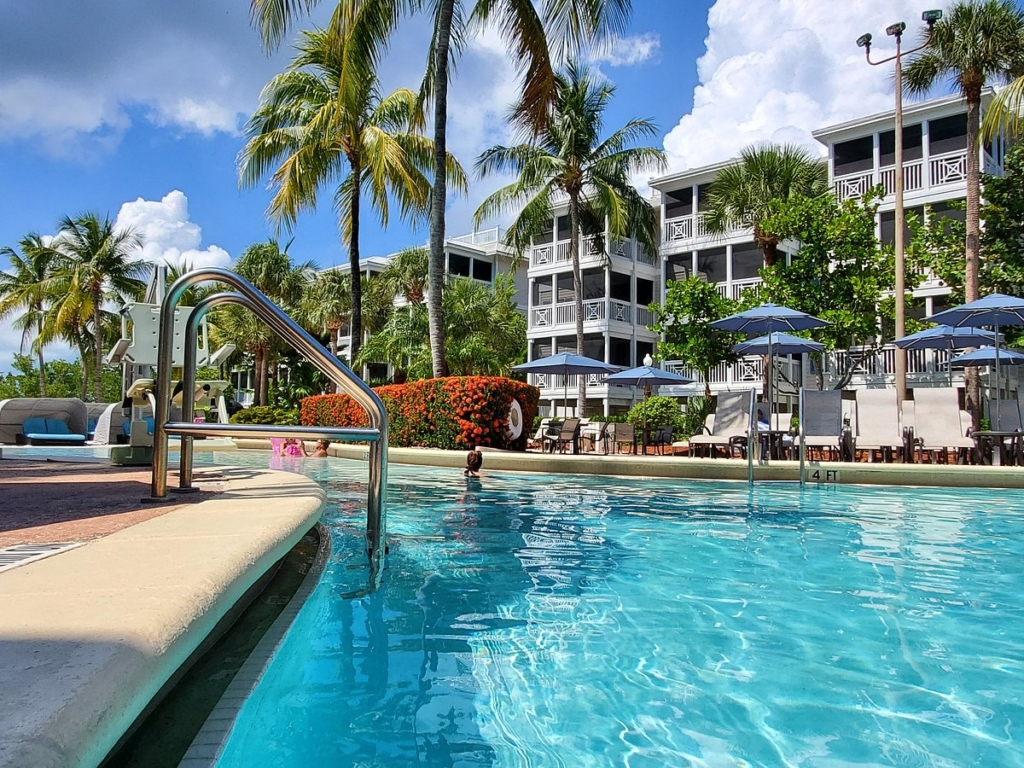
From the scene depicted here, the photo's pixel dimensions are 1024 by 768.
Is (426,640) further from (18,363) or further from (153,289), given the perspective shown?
(18,363)

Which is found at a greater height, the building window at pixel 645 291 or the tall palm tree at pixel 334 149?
the tall palm tree at pixel 334 149

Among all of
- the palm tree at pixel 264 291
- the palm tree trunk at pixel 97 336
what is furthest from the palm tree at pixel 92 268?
the palm tree at pixel 264 291

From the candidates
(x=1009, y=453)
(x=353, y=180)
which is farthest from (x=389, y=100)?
(x=1009, y=453)

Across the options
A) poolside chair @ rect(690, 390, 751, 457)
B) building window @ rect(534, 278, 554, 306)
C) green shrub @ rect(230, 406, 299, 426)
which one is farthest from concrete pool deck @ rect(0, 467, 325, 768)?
building window @ rect(534, 278, 554, 306)

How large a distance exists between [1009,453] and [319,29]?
20.5m

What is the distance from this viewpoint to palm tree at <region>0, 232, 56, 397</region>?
113ft

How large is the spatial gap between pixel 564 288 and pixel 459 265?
783 cm

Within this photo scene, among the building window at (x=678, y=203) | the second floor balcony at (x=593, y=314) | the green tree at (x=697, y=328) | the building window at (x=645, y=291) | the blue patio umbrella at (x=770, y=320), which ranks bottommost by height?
the blue patio umbrella at (x=770, y=320)

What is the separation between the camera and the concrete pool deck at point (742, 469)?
31.6 ft

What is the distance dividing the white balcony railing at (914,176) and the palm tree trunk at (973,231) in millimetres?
4079

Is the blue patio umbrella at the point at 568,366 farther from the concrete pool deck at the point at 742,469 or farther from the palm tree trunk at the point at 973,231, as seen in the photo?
the palm tree trunk at the point at 973,231

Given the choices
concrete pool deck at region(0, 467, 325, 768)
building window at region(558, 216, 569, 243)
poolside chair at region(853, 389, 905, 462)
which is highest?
building window at region(558, 216, 569, 243)

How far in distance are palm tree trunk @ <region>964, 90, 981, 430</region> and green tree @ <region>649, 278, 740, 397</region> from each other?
5.26 m

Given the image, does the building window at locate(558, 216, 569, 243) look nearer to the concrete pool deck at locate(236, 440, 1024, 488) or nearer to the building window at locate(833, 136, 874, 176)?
the building window at locate(833, 136, 874, 176)
